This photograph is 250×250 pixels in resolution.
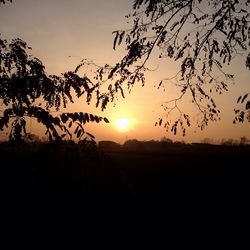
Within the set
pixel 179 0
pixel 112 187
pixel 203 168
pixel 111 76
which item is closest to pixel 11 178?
pixel 112 187

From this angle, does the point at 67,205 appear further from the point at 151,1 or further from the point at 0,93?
the point at 151,1

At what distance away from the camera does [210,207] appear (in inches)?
295

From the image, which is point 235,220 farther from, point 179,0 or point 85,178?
point 85,178

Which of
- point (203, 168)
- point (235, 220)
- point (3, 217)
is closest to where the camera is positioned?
point (3, 217)

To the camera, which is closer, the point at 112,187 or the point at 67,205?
the point at 112,187

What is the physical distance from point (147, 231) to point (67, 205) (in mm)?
1634

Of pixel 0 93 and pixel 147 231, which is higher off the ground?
pixel 0 93

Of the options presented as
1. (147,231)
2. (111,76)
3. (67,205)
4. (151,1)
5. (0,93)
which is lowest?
(147,231)

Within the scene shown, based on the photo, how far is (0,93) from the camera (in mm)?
3141

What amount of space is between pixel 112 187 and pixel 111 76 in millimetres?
4025

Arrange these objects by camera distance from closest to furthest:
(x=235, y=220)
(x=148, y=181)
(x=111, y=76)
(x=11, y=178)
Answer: (x=11, y=178)
(x=111, y=76)
(x=235, y=220)
(x=148, y=181)

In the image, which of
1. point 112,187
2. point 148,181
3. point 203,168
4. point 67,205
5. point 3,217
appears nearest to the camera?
point 112,187

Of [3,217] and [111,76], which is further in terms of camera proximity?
[111,76]

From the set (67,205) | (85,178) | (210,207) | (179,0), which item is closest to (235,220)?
(210,207)
